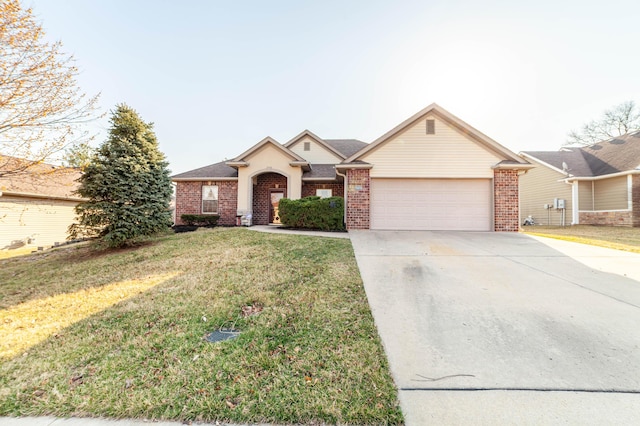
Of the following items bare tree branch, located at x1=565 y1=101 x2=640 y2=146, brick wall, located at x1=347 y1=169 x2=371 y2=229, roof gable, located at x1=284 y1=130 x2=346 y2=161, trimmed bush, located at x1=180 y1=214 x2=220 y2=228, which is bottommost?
trimmed bush, located at x1=180 y1=214 x2=220 y2=228

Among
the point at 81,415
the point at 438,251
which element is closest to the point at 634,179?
the point at 438,251

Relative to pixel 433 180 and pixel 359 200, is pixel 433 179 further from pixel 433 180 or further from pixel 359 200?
pixel 359 200

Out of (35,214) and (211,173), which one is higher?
(211,173)

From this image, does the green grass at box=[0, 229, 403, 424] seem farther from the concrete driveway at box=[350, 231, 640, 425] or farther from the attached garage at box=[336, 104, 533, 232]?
the attached garage at box=[336, 104, 533, 232]

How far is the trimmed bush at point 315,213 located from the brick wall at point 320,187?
10.5 ft

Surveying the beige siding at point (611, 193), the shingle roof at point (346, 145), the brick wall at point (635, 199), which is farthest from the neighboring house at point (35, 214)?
the beige siding at point (611, 193)

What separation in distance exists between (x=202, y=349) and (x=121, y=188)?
839 cm

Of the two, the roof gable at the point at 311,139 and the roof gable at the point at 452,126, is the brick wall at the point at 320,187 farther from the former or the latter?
the roof gable at the point at 452,126

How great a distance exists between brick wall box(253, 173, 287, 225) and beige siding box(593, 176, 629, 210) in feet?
64.1

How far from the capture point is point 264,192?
50.9 feet

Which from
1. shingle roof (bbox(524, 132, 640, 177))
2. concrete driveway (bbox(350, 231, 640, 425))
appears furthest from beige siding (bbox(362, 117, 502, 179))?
shingle roof (bbox(524, 132, 640, 177))

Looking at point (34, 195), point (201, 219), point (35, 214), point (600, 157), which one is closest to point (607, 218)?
point (600, 157)

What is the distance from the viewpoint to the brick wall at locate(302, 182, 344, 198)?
1506cm

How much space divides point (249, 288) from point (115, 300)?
7.71 ft
